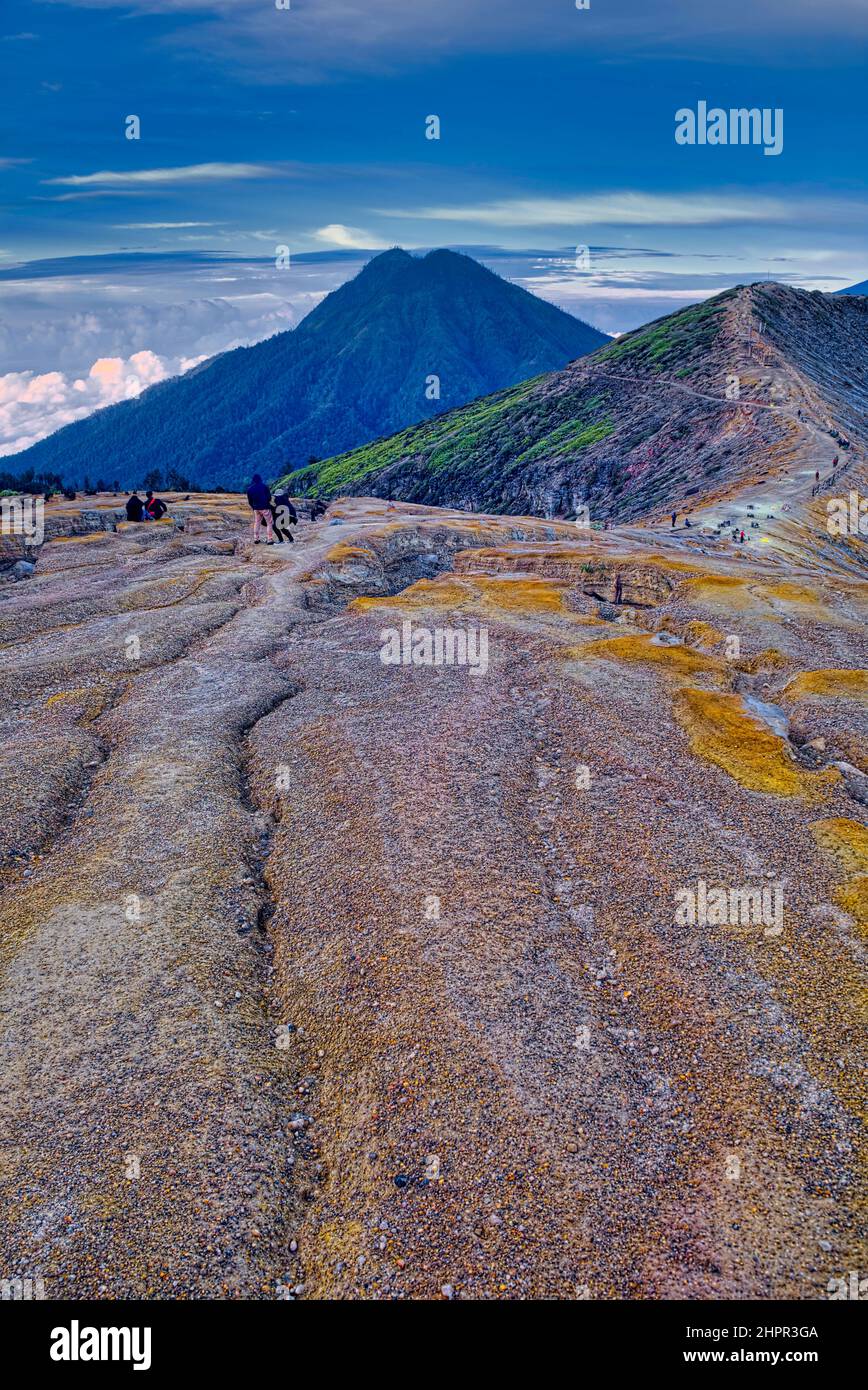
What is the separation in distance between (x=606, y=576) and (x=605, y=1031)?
6538 centimetres

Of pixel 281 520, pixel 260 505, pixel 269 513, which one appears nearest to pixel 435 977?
pixel 260 505

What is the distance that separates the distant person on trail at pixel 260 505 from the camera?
342 ft

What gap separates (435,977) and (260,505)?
9062cm

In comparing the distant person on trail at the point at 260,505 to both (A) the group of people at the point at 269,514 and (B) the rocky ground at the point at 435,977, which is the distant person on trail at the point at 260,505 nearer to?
(A) the group of people at the point at 269,514

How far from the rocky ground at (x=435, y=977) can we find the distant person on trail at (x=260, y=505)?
5381 cm

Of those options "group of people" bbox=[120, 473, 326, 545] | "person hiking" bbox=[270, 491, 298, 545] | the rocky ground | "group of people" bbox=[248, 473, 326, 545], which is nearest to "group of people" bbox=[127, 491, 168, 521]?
"group of people" bbox=[120, 473, 326, 545]

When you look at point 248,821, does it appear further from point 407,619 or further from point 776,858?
point 407,619

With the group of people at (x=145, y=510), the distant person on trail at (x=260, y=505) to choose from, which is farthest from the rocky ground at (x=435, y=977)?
the group of people at (x=145, y=510)

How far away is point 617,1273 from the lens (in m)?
16.3

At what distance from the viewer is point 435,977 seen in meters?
24.9

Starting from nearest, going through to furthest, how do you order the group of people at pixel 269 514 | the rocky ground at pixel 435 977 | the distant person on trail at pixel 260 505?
1. the rocky ground at pixel 435 977
2. the distant person on trail at pixel 260 505
3. the group of people at pixel 269 514

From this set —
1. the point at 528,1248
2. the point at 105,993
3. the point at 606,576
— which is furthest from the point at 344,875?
the point at 606,576

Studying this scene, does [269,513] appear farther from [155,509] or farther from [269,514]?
[155,509]
